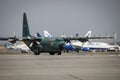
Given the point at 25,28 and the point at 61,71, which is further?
the point at 25,28

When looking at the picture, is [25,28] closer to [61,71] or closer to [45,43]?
[45,43]

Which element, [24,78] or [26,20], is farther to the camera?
[26,20]

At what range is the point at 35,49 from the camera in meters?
63.6

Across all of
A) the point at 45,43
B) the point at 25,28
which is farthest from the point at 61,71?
the point at 25,28

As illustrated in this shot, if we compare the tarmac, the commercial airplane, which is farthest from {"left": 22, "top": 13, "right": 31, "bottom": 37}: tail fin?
the tarmac

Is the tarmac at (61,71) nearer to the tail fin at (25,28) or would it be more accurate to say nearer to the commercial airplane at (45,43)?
the commercial airplane at (45,43)

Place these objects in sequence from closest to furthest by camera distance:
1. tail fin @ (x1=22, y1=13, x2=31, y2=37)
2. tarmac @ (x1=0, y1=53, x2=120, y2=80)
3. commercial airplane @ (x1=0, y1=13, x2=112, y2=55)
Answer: tarmac @ (x1=0, y1=53, x2=120, y2=80) → commercial airplane @ (x1=0, y1=13, x2=112, y2=55) → tail fin @ (x1=22, y1=13, x2=31, y2=37)

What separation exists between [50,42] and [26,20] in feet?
34.8

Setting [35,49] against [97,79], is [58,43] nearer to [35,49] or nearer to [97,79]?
[35,49]

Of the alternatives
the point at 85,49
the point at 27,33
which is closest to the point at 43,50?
the point at 27,33

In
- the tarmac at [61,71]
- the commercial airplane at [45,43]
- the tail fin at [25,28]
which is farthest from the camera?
the tail fin at [25,28]

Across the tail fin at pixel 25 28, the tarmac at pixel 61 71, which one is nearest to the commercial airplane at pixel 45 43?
the tail fin at pixel 25 28

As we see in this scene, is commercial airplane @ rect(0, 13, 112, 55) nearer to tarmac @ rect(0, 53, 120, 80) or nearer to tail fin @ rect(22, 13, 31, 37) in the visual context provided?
tail fin @ rect(22, 13, 31, 37)

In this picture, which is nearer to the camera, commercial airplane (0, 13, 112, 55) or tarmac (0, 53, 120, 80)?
tarmac (0, 53, 120, 80)
